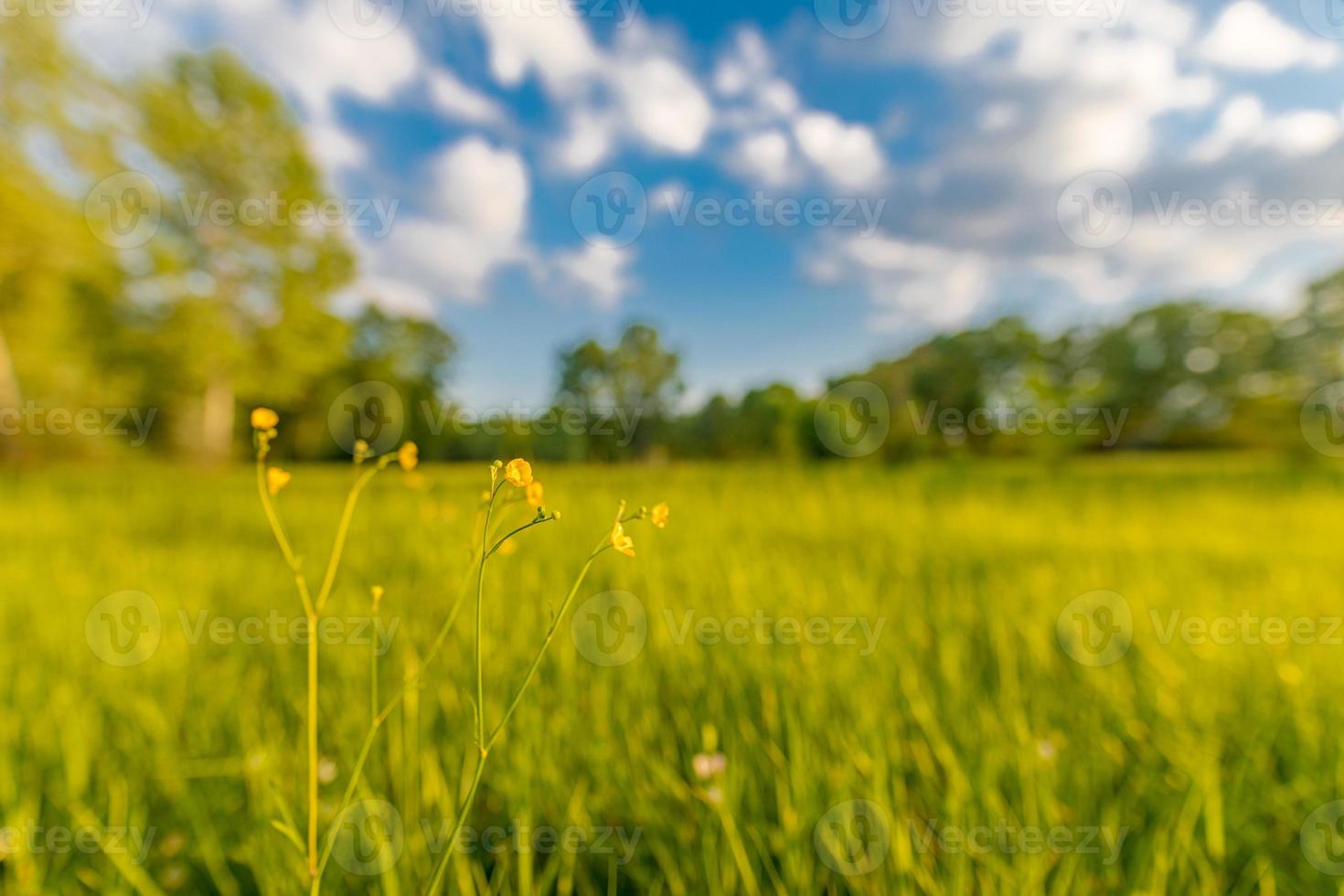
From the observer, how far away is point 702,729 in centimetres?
133

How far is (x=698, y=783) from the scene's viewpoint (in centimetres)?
114

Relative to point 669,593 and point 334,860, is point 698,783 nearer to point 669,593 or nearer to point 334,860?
point 334,860

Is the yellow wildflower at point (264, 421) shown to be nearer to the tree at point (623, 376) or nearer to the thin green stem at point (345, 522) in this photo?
the thin green stem at point (345, 522)

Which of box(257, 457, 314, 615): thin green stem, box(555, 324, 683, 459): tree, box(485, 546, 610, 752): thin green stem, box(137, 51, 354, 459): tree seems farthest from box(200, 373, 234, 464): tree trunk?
box(485, 546, 610, 752): thin green stem

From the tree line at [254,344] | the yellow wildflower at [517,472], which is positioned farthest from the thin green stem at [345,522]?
the tree line at [254,344]

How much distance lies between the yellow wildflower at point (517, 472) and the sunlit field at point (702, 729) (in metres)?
0.37

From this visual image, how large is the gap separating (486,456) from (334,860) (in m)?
8.34

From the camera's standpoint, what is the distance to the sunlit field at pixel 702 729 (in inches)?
39.6

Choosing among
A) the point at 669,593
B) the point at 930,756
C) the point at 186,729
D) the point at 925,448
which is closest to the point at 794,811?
the point at 930,756

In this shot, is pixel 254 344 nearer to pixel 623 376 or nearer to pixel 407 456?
pixel 623 376

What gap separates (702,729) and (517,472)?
111 centimetres

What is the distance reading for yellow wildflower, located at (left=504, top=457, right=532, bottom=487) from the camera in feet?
1.61

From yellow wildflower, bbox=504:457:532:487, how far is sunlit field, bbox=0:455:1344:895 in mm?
370

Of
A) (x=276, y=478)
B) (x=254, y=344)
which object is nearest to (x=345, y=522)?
(x=276, y=478)
